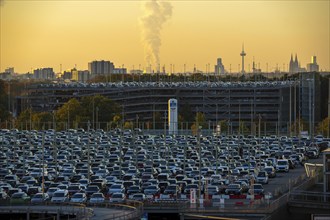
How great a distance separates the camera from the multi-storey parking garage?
10706 centimetres

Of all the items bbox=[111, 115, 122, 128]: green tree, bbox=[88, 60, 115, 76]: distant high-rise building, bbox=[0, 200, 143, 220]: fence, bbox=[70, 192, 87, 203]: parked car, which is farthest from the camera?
bbox=[88, 60, 115, 76]: distant high-rise building

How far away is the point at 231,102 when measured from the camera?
367 ft

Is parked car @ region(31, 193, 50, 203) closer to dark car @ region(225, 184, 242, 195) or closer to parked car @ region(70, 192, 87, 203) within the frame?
parked car @ region(70, 192, 87, 203)

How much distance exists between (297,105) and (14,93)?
34.8 meters

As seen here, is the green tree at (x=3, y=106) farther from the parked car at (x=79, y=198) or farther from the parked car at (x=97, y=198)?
the parked car at (x=97, y=198)

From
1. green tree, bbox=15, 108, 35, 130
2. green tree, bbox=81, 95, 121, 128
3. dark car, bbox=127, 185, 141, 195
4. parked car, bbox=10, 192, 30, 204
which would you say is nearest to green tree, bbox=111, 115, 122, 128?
green tree, bbox=81, 95, 121, 128

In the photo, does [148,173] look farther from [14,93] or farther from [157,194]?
[14,93]

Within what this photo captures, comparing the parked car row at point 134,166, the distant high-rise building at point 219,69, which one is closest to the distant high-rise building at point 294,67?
the distant high-rise building at point 219,69

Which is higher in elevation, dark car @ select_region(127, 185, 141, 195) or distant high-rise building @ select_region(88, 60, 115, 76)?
distant high-rise building @ select_region(88, 60, 115, 76)

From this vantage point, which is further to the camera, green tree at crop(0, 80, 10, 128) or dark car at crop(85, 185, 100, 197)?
green tree at crop(0, 80, 10, 128)

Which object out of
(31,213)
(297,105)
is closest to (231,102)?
(297,105)

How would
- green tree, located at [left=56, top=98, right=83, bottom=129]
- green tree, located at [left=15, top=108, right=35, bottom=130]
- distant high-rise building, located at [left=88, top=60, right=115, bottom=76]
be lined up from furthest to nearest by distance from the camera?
distant high-rise building, located at [left=88, top=60, right=115, bottom=76] < green tree, located at [left=56, top=98, right=83, bottom=129] < green tree, located at [left=15, top=108, right=35, bottom=130]

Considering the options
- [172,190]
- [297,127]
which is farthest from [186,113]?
[172,190]

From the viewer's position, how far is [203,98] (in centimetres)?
11381
